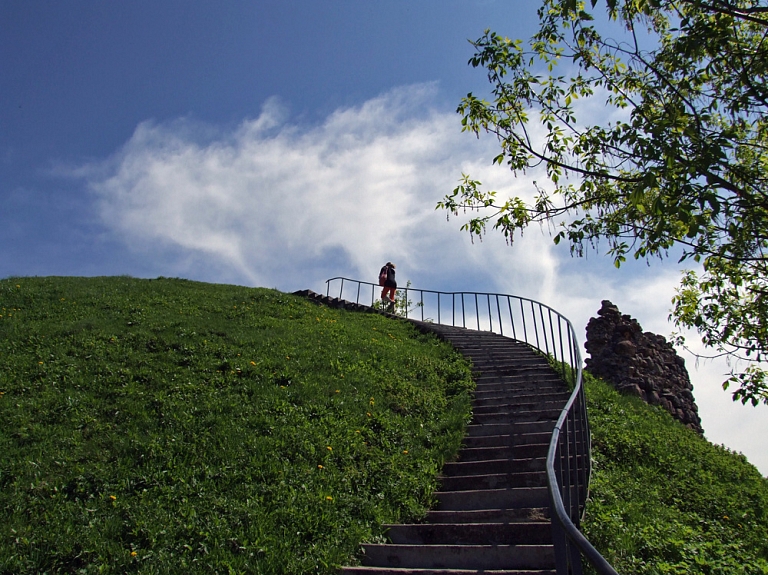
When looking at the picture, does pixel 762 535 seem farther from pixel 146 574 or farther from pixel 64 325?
pixel 64 325

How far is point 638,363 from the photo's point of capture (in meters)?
19.3

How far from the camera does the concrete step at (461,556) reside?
5.96m

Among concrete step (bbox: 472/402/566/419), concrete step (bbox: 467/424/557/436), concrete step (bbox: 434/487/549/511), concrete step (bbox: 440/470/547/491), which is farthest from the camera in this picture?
concrete step (bbox: 472/402/566/419)

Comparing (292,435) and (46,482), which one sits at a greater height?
(292,435)

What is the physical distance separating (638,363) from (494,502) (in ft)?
44.7

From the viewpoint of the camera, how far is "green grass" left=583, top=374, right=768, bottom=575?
20.7 ft

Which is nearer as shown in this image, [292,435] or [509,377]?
[292,435]

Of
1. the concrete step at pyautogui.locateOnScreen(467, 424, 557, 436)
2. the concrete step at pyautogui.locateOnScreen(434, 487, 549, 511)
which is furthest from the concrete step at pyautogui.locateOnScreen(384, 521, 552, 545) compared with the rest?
the concrete step at pyautogui.locateOnScreen(467, 424, 557, 436)

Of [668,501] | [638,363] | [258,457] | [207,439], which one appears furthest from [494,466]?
[638,363]

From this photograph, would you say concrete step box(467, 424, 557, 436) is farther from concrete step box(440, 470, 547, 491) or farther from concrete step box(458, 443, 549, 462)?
concrete step box(440, 470, 547, 491)

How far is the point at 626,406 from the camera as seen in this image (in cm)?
1241

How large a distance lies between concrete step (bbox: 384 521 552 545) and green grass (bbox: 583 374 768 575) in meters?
0.58

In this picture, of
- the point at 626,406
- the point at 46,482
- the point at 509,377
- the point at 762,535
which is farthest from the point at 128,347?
the point at 762,535

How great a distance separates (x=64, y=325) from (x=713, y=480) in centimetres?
1313
